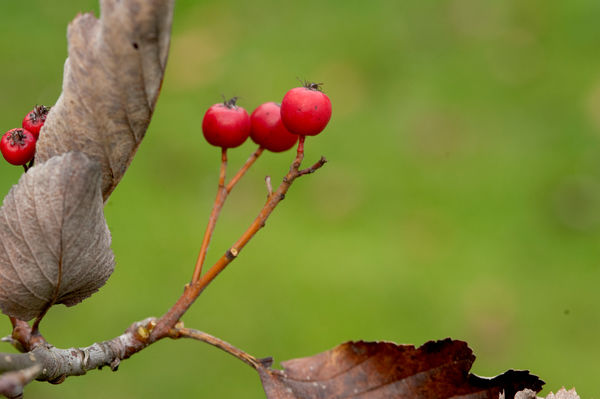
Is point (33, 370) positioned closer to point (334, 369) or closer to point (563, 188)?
point (334, 369)

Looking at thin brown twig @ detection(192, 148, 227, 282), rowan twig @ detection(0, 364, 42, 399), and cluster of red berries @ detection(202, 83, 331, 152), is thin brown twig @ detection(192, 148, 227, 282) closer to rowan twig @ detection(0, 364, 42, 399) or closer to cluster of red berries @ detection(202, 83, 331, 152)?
cluster of red berries @ detection(202, 83, 331, 152)

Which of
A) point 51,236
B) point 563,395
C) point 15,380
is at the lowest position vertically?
point 15,380

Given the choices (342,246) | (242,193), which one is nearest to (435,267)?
(342,246)

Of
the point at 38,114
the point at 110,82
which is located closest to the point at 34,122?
the point at 38,114

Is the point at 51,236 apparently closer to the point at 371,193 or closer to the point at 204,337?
the point at 204,337

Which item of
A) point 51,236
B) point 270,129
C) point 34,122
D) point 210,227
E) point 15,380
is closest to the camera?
point 15,380

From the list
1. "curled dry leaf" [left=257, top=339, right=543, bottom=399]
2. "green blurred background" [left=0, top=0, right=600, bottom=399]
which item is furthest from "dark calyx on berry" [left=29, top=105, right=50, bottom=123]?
"green blurred background" [left=0, top=0, right=600, bottom=399]
